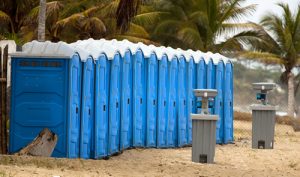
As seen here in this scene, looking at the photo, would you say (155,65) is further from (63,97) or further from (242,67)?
(242,67)

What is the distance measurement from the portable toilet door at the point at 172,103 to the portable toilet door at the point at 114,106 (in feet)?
7.63

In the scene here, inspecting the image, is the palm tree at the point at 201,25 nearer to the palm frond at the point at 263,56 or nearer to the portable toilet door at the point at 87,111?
the palm frond at the point at 263,56

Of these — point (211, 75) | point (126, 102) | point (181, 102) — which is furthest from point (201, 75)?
point (126, 102)

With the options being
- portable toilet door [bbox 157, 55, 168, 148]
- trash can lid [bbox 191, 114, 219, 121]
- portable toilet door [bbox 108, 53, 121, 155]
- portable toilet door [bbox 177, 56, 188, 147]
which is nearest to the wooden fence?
portable toilet door [bbox 108, 53, 121, 155]

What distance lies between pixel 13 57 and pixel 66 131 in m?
1.38

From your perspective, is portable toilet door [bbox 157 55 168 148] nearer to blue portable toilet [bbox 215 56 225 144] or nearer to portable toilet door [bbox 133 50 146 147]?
portable toilet door [bbox 133 50 146 147]

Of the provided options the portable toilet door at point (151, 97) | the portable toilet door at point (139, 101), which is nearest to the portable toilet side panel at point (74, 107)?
the portable toilet door at point (139, 101)

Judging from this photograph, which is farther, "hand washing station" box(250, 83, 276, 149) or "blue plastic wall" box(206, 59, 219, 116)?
"blue plastic wall" box(206, 59, 219, 116)

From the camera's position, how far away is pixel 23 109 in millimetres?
12133

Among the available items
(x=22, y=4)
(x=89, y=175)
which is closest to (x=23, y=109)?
(x=89, y=175)

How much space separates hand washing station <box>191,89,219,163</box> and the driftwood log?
3000 mm

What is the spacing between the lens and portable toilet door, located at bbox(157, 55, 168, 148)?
16.2 m

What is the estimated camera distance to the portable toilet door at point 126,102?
1457 centimetres

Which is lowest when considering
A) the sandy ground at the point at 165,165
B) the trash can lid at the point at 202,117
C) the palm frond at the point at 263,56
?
the sandy ground at the point at 165,165
